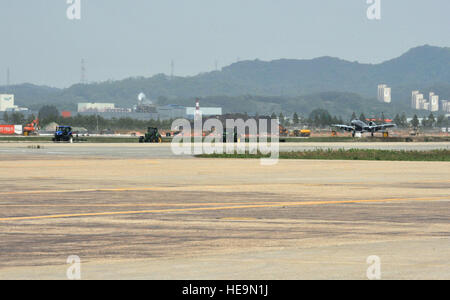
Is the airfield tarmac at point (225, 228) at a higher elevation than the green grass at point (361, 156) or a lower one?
higher

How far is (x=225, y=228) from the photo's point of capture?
2195cm

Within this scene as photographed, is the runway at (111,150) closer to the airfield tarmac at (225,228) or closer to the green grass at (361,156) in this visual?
the green grass at (361,156)

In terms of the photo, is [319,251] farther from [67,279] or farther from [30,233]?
[30,233]

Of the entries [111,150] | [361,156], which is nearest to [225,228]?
[361,156]

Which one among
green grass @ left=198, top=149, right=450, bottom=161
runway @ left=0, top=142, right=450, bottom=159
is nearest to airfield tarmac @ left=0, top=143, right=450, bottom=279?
green grass @ left=198, top=149, right=450, bottom=161

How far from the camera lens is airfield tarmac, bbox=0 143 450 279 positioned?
15.4m

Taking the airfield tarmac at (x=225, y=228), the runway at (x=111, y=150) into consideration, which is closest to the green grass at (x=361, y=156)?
the runway at (x=111, y=150)

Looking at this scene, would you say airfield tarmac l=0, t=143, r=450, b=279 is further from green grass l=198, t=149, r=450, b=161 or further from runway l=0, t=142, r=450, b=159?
runway l=0, t=142, r=450, b=159

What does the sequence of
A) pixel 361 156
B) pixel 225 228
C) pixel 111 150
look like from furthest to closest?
1. pixel 111 150
2. pixel 361 156
3. pixel 225 228

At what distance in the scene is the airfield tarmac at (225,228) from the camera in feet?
50.4

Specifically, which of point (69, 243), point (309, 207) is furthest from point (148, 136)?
point (69, 243)

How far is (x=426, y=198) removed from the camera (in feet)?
105

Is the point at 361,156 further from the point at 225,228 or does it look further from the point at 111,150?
the point at 225,228

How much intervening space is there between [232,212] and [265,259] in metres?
10.0
